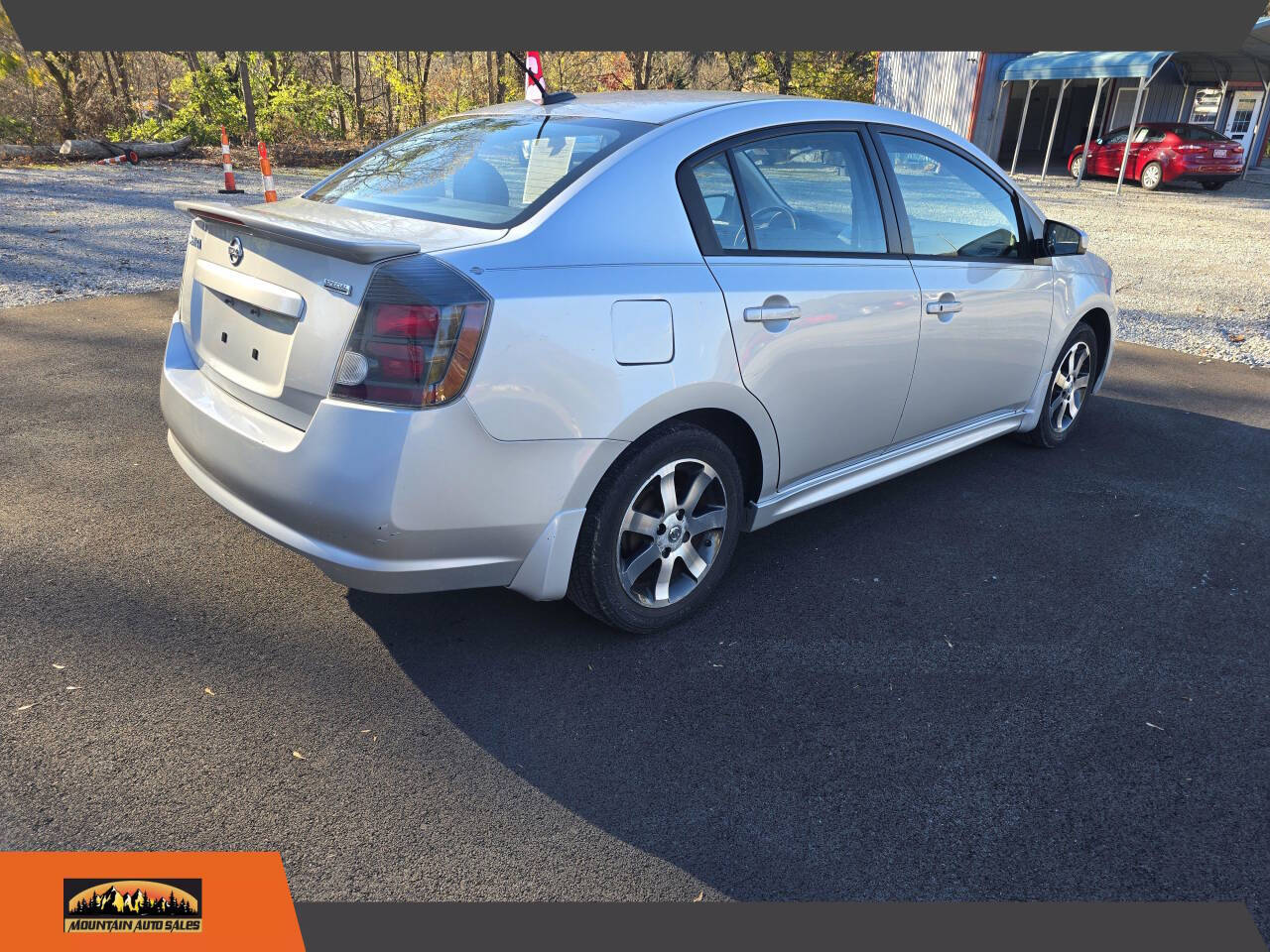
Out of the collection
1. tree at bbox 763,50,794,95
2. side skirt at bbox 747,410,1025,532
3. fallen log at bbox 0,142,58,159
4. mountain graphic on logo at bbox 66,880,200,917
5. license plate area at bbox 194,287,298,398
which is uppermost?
tree at bbox 763,50,794,95

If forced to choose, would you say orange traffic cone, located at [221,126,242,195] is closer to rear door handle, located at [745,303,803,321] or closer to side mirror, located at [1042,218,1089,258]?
side mirror, located at [1042,218,1089,258]

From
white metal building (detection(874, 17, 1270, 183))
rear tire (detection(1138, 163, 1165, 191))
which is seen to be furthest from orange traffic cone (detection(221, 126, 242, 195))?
rear tire (detection(1138, 163, 1165, 191))

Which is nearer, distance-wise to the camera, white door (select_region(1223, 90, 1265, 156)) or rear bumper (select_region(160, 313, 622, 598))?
rear bumper (select_region(160, 313, 622, 598))

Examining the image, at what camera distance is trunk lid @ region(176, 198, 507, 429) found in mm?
2557

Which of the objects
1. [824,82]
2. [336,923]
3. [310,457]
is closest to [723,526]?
[310,457]

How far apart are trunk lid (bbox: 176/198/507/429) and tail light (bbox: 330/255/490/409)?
55 mm

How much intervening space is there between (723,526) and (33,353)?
5.15 m

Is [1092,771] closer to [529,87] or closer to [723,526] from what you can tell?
[723,526]

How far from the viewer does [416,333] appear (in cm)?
248

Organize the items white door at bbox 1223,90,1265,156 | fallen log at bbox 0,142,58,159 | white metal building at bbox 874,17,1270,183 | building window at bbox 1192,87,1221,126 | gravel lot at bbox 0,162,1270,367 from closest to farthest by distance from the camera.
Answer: gravel lot at bbox 0,162,1270,367 < fallen log at bbox 0,142,58,159 < white metal building at bbox 874,17,1270,183 < white door at bbox 1223,90,1265,156 < building window at bbox 1192,87,1221,126

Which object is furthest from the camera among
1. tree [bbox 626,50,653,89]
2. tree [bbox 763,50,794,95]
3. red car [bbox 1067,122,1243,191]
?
tree [bbox 763,50,794,95]

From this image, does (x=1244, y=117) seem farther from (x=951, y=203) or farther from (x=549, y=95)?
(x=549, y=95)

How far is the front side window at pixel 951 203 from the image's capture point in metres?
3.83

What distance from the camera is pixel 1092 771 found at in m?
2.63
